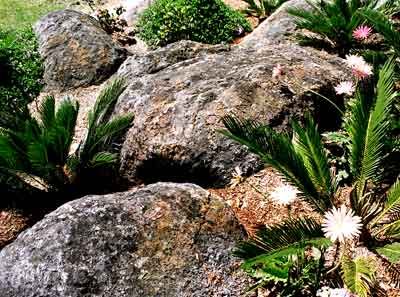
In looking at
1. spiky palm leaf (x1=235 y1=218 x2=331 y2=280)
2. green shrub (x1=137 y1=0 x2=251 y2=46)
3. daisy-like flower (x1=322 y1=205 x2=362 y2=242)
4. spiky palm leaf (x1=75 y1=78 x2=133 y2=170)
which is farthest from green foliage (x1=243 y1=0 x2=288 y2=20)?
daisy-like flower (x1=322 y1=205 x2=362 y2=242)

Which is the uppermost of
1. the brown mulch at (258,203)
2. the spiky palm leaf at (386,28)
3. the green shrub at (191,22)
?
the spiky palm leaf at (386,28)

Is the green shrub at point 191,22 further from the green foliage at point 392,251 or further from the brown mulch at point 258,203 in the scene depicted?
the green foliage at point 392,251

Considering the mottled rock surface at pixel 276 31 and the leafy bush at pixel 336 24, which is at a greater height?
the leafy bush at pixel 336 24

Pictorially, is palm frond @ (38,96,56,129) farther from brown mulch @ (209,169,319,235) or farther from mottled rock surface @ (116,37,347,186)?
brown mulch @ (209,169,319,235)

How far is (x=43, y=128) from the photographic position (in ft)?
15.5

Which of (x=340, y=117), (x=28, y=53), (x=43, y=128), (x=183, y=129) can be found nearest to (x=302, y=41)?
(x=340, y=117)

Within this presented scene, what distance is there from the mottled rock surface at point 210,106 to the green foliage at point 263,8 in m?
3.59

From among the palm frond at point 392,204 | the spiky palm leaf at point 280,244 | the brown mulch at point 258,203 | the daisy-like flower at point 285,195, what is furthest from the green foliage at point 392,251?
the brown mulch at point 258,203

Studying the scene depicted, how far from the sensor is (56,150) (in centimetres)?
452

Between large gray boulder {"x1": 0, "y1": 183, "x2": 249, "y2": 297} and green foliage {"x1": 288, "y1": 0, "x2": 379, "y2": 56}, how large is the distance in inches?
134

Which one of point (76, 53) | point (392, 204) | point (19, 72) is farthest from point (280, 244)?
point (19, 72)

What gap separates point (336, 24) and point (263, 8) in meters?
2.98

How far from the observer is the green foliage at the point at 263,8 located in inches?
340

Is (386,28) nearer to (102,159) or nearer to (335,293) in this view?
(335,293)
